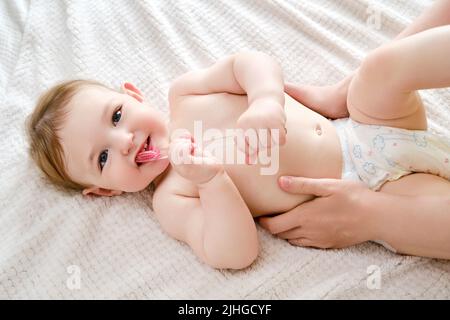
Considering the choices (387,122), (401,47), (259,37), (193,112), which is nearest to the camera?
(401,47)

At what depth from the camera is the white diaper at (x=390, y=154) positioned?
2.91 ft

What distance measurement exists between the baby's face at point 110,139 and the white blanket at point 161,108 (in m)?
0.07

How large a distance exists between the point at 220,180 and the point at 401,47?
395 mm

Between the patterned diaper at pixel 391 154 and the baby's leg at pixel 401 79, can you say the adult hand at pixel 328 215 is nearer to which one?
the patterned diaper at pixel 391 154

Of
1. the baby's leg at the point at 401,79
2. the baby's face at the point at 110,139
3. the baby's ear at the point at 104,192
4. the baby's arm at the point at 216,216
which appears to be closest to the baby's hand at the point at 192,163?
the baby's arm at the point at 216,216

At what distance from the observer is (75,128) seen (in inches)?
37.4

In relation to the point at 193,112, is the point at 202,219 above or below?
below

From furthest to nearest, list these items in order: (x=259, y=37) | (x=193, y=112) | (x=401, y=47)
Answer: (x=259, y=37) < (x=193, y=112) < (x=401, y=47)

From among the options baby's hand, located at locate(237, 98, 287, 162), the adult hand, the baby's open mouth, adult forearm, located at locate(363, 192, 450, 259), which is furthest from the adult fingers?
the baby's open mouth

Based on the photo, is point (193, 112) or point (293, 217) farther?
point (193, 112)

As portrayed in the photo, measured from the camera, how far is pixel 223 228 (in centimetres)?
85

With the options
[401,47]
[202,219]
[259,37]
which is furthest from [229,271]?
[259,37]
